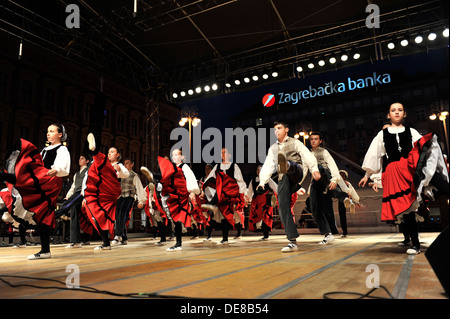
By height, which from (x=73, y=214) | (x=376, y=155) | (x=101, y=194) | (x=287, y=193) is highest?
(x=376, y=155)

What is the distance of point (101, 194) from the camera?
5176 millimetres

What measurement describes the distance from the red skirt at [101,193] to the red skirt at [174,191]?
1.09 meters

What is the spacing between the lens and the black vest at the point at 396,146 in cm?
329

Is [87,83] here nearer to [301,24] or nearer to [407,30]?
[301,24]

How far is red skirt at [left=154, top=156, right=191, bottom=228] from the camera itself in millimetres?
4633

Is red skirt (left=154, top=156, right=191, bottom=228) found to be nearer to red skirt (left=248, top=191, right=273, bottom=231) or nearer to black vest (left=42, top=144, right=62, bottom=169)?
black vest (left=42, top=144, right=62, bottom=169)

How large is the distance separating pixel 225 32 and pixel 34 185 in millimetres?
10159

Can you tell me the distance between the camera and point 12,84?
665 inches

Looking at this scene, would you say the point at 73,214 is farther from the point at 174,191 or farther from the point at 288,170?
the point at 288,170

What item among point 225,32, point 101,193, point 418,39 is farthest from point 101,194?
point 418,39

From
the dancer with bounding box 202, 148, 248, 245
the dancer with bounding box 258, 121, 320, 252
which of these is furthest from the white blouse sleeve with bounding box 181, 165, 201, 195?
the dancer with bounding box 258, 121, 320, 252

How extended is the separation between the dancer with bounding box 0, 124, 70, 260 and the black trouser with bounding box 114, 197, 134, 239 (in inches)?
116

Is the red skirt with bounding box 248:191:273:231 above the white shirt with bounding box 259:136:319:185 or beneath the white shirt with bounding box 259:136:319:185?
beneath
